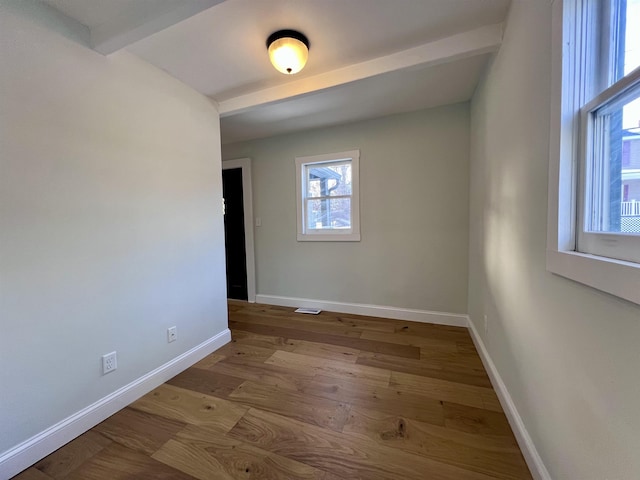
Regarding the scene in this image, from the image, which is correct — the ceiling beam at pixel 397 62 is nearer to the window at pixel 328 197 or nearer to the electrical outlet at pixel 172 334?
the window at pixel 328 197

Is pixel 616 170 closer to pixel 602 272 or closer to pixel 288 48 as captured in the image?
pixel 602 272

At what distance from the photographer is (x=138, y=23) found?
4.37 ft

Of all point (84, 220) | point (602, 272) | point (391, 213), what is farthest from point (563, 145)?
point (84, 220)

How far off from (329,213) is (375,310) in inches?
52.6

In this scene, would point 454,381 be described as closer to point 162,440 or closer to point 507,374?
point 507,374

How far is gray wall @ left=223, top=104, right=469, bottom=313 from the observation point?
268cm

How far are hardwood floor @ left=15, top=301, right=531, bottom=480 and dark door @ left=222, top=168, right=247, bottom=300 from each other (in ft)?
5.43

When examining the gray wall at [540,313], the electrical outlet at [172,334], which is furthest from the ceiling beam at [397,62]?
the electrical outlet at [172,334]

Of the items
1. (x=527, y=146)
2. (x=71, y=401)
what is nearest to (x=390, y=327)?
(x=527, y=146)

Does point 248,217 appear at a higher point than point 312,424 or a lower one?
higher

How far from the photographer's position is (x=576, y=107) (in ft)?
2.87

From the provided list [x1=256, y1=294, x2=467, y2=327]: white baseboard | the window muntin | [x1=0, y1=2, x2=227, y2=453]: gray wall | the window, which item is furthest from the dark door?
the window muntin

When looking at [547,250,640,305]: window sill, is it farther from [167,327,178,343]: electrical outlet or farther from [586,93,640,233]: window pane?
[167,327,178,343]: electrical outlet

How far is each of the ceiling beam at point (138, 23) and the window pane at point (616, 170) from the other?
1616 mm
